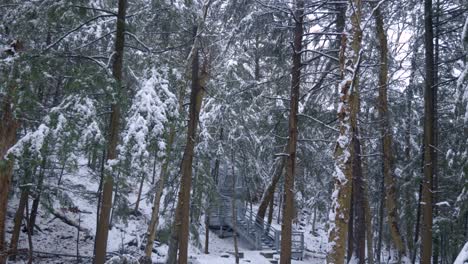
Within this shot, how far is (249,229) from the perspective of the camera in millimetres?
23000

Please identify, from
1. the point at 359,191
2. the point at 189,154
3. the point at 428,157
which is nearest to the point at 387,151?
the point at 428,157

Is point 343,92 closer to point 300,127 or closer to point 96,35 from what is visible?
point 300,127

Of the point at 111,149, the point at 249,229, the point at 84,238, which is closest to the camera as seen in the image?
the point at 111,149

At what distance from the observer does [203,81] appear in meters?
13.0

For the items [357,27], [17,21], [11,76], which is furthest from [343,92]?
[17,21]

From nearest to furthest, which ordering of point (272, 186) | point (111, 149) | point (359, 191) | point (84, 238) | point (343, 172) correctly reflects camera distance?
point (343, 172), point (111, 149), point (359, 191), point (84, 238), point (272, 186)

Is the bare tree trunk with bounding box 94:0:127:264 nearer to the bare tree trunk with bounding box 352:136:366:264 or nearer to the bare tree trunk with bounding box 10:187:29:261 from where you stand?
the bare tree trunk with bounding box 10:187:29:261

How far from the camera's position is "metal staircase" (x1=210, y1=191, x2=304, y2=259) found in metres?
22.3

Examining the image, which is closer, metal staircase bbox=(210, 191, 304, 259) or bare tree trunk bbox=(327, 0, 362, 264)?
bare tree trunk bbox=(327, 0, 362, 264)

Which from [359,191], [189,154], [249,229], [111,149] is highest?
[189,154]

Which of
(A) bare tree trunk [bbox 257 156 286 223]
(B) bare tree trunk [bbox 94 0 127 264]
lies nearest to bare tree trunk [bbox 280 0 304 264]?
(B) bare tree trunk [bbox 94 0 127 264]

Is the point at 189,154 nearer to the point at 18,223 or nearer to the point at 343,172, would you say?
the point at 18,223

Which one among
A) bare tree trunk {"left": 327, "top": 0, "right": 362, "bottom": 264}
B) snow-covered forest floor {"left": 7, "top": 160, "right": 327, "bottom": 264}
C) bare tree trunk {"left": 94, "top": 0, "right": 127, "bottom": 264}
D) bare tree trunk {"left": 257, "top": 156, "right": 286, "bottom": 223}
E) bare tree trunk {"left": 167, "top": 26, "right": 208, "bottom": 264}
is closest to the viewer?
bare tree trunk {"left": 327, "top": 0, "right": 362, "bottom": 264}

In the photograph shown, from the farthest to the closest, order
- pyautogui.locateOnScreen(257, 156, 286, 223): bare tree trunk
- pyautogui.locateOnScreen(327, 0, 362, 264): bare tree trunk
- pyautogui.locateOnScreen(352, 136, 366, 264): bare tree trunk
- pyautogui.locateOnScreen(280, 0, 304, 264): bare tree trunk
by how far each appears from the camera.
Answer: pyautogui.locateOnScreen(257, 156, 286, 223): bare tree trunk < pyautogui.locateOnScreen(352, 136, 366, 264): bare tree trunk < pyautogui.locateOnScreen(280, 0, 304, 264): bare tree trunk < pyautogui.locateOnScreen(327, 0, 362, 264): bare tree trunk
